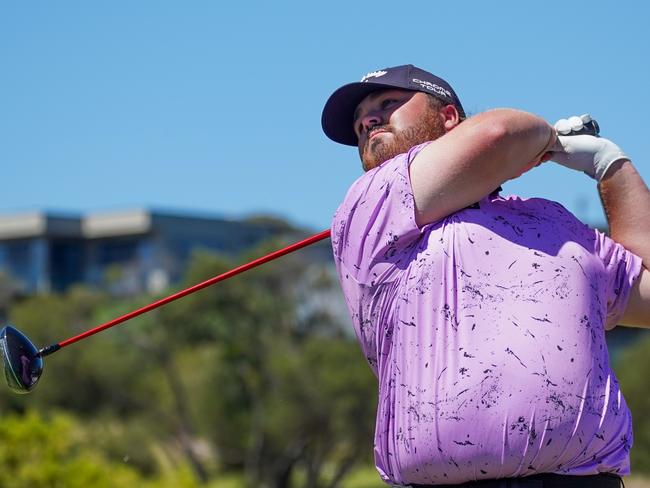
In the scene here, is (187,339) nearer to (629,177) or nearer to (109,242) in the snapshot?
(109,242)

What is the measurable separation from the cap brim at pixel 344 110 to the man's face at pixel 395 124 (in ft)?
0.11

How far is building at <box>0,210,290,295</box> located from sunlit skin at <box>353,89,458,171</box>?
45705mm

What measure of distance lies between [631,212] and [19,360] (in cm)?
149

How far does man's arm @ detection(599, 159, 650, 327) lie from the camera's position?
2.44 m

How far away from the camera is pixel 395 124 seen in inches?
101

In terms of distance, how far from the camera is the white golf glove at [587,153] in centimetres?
243

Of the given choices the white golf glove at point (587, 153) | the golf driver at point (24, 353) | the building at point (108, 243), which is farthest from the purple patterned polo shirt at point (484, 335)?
the building at point (108, 243)

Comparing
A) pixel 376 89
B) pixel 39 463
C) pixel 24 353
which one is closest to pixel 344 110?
pixel 376 89

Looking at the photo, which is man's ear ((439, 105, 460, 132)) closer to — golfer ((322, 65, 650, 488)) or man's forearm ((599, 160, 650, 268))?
golfer ((322, 65, 650, 488))

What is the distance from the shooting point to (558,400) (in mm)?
2139

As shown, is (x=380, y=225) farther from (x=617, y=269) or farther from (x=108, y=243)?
(x=108, y=243)

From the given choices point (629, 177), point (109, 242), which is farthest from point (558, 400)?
point (109, 242)

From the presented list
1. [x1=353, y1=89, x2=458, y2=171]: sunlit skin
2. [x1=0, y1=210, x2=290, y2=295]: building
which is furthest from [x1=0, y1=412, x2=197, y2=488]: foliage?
[x1=0, y1=210, x2=290, y2=295]: building

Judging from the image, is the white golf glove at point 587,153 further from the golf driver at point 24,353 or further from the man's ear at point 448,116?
the golf driver at point 24,353
